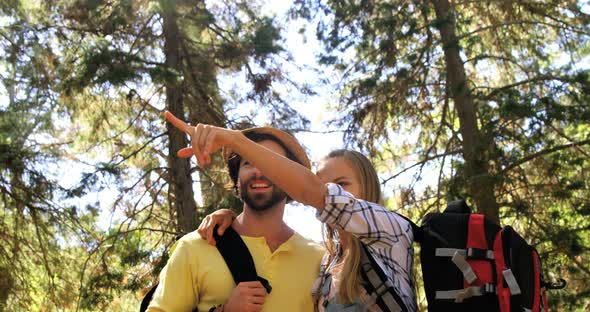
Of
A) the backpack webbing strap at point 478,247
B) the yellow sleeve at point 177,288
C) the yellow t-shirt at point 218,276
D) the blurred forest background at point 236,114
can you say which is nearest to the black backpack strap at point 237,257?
the yellow t-shirt at point 218,276

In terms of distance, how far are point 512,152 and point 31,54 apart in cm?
703

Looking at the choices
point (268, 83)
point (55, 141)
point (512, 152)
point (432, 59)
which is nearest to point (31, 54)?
point (55, 141)

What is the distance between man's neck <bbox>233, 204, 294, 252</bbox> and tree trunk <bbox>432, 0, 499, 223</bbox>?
5.69 m

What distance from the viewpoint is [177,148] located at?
1056 centimetres

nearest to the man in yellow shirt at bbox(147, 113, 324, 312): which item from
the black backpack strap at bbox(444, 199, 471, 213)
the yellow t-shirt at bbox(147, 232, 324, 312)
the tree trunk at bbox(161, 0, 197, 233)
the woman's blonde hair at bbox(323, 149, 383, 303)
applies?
the yellow t-shirt at bbox(147, 232, 324, 312)

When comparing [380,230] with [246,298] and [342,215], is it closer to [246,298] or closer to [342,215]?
[342,215]

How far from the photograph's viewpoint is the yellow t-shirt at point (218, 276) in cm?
298

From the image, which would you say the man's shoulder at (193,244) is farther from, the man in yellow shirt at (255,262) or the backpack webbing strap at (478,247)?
the backpack webbing strap at (478,247)

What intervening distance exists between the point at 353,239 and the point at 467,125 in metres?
7.61

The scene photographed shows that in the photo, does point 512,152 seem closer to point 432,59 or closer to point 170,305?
point 432,59

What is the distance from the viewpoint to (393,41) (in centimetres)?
996

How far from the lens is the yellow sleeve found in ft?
9.66

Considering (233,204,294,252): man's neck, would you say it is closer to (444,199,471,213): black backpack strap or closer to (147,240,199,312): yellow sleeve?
(147,240,199,312): yellow sleeve

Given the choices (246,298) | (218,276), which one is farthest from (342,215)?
(218,276)
